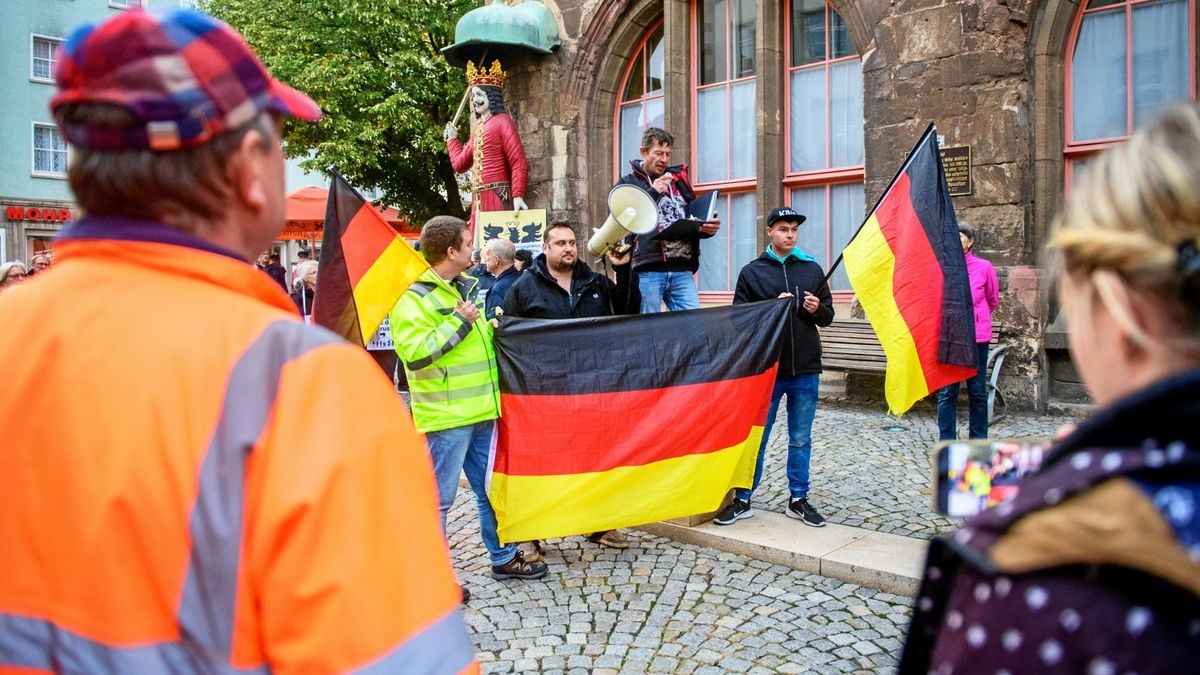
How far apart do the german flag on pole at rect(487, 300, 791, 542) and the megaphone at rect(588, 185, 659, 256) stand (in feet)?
2.18

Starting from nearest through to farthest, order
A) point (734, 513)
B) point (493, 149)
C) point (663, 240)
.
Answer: point (734, 513) < point (663, 240) < point (493, 149)

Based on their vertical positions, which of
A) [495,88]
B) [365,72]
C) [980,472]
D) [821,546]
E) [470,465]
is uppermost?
[365,72]

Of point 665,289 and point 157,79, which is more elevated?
point 157,79

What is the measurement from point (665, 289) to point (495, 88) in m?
7.16

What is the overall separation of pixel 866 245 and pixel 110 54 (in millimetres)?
4783

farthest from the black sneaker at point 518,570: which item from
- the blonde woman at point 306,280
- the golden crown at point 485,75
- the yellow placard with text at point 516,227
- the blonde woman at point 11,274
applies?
the golden crown at point 485,75

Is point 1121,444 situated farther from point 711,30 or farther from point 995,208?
point 711,30

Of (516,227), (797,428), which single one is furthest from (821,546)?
(516,227)

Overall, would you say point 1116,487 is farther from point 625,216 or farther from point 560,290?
point 625,216

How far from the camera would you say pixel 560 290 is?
215 inches

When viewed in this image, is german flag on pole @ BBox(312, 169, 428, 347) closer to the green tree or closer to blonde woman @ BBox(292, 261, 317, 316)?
blonde woman @ BBox(292, 261, 317, 316)

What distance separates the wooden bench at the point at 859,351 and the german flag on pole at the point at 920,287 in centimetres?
355

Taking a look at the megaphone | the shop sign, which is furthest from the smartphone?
the shop sign

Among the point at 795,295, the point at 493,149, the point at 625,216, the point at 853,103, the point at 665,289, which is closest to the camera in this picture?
the point at 625,216
